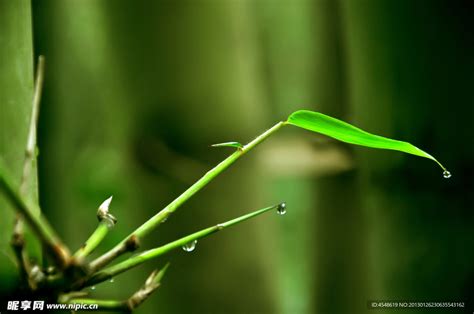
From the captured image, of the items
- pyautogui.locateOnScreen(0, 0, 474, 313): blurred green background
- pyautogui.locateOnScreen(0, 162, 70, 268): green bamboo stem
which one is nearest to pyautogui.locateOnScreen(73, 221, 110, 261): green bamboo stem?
pyautogui.locateOnScreen(0, 162, 70, 268): green bamboo stem

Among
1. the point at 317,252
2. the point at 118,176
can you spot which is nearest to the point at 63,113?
the point at 118,176

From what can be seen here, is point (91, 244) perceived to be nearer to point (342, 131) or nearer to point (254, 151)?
point (342, 131)

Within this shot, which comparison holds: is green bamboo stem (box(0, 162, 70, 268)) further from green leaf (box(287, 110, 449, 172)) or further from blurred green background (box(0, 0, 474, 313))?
blurred green background (box(0, 0, 474, 313))

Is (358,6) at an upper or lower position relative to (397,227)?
upper

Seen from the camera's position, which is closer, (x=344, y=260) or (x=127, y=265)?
(x=127, y=265)

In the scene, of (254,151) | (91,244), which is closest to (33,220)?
(91,244)

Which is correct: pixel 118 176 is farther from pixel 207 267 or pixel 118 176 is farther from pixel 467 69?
pixel 467 69
